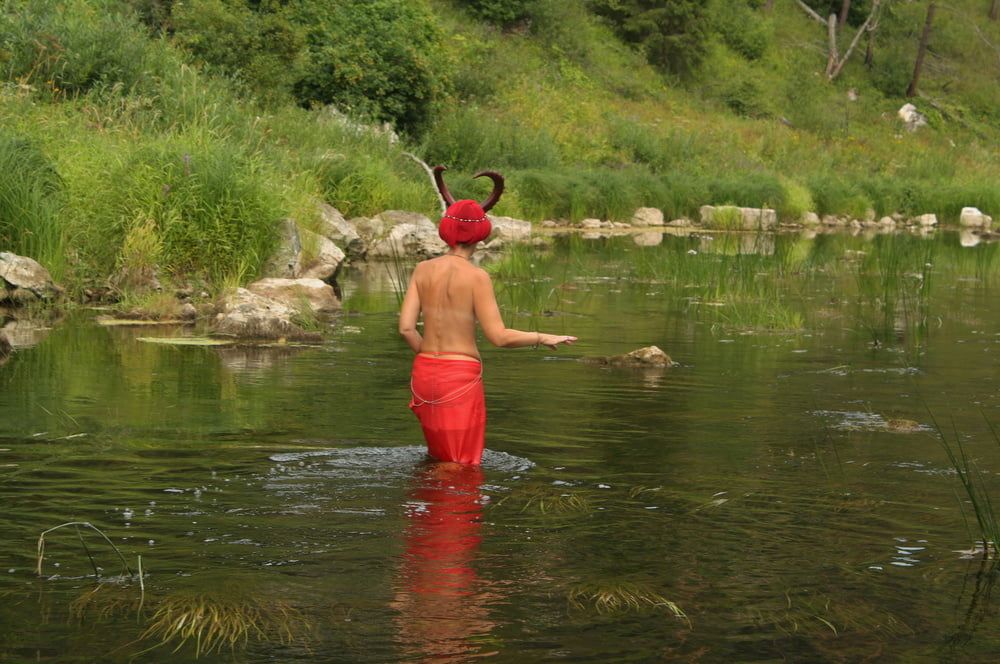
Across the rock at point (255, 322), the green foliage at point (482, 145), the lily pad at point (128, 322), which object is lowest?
the lily pad at point (128, 322)

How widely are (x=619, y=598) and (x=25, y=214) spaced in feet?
36.4

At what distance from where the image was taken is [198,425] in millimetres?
8609

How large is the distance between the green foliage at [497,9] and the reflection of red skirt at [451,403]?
4131 cm

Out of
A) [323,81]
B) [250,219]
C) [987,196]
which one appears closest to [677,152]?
[987,196]

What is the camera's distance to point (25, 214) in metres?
14.6

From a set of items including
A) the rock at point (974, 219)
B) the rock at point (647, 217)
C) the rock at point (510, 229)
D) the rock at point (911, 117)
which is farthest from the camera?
the rock at point (911, 117)

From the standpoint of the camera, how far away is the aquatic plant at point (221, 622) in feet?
15.3

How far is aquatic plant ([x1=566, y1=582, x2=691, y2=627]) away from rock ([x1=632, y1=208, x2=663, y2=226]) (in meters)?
28.0

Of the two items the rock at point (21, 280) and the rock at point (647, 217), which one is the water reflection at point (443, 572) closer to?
the rock at point (21, 280)

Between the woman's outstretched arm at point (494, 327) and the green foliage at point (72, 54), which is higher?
the green foliage at point (72, 54)

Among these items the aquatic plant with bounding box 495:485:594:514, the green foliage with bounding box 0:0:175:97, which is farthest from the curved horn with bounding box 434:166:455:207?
the green foliage with bounding box 0:0:175:97

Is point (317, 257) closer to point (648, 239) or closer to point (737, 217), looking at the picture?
point (648, 239)

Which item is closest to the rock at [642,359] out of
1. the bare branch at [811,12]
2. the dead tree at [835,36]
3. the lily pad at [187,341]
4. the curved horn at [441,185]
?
the lily pad at [187,341]

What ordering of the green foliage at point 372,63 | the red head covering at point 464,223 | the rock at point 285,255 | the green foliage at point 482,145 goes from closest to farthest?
the red head covering at point 464,223
the rock at point 285,255
the green foliage at point 372,63
the green foliage at point 482,145
